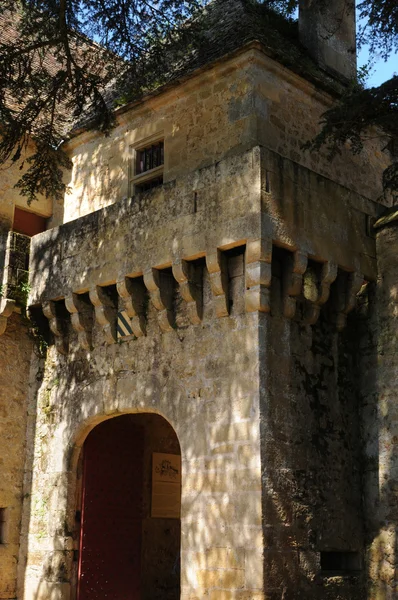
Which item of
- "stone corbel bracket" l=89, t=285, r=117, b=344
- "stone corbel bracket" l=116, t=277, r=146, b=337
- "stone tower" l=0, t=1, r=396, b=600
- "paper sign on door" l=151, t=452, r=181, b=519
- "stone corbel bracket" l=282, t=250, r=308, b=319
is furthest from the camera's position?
"paper sign on door" l=151, t=452, r=181, b=519

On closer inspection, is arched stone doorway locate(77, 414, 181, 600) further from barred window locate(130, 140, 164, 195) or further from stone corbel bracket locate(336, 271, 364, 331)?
stone corbel bracket locate(336, 271, 364, 331)

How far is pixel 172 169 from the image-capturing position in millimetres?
11125

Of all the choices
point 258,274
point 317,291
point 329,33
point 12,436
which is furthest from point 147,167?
point 12,436

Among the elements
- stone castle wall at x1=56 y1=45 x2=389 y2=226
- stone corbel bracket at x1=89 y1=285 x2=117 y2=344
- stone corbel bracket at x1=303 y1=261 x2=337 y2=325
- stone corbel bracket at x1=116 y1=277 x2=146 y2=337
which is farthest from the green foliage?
stone corbel bracket at x1=89 y1=285 x2=117 y2=344

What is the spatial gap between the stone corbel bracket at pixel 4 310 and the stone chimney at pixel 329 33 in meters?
5.59

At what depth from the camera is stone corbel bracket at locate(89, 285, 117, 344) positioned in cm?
1032

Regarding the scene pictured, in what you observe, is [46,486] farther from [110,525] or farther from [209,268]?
[209,268]

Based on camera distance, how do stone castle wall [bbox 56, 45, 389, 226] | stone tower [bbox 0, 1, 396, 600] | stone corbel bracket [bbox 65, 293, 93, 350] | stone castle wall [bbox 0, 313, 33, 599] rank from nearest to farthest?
stone tower [bbox 0, 1, 396, 600] → stone castle wall [bbox 56, 45, 389, 226] → stone corbel bracket [bbox 65, 293, 93, 350] → stone castle wall [bbox 0, 313, 33, 599]

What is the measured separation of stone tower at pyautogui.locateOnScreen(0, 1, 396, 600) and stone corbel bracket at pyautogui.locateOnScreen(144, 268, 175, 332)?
0.03 metres

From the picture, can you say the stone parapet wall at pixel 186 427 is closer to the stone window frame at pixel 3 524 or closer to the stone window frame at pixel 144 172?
the stone window frame at pixel 3 524

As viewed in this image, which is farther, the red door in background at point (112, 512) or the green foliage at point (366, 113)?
the red door in background at point (112, 512)

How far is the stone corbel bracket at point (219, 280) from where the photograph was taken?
900 cm

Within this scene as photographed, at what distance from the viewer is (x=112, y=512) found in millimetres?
10906

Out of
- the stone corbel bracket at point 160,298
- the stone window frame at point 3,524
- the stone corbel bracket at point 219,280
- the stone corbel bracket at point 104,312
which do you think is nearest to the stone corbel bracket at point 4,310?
the stone corbel bracket at point 104,312
